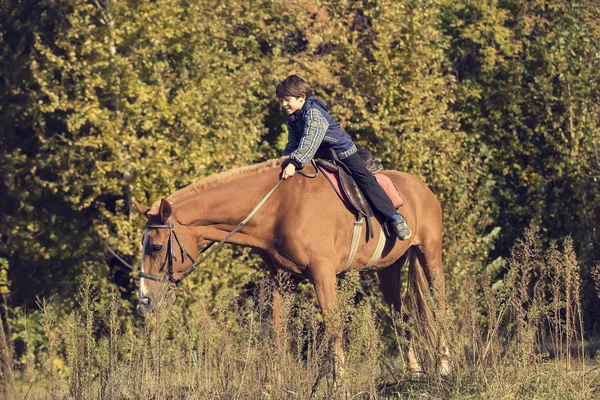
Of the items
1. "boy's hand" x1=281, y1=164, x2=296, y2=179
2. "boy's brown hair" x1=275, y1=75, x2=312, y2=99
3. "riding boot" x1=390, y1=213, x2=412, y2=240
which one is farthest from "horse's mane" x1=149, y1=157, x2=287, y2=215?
"riding boot" x1=390, y1=213, x2=412, y2=240

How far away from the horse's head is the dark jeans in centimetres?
149

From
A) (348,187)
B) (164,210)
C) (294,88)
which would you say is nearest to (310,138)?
(294,88)

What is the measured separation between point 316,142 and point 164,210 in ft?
4.31

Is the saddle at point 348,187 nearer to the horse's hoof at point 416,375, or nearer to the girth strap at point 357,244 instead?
the girth strap at point 357,244

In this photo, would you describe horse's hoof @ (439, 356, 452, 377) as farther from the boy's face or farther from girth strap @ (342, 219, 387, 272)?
the boy's face

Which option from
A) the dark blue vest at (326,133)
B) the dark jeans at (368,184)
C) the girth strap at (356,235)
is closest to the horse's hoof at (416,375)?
the girth strap at (356,235)

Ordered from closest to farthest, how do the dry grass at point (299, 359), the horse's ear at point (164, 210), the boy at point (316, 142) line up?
the dry grass at point (299, 359), the horse's ear at point (164, 210), the boy at point (316, 142)

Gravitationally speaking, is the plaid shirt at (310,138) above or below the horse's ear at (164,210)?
above

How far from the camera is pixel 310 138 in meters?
7.48

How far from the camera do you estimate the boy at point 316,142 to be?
749 cm

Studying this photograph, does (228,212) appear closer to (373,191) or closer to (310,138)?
(310,138)

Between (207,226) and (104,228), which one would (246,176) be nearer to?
(207,226)

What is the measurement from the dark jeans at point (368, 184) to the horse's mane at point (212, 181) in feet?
1.93

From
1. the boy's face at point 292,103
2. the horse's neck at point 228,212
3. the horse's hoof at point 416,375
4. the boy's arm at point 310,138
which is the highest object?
the boy's face at point 292,103
